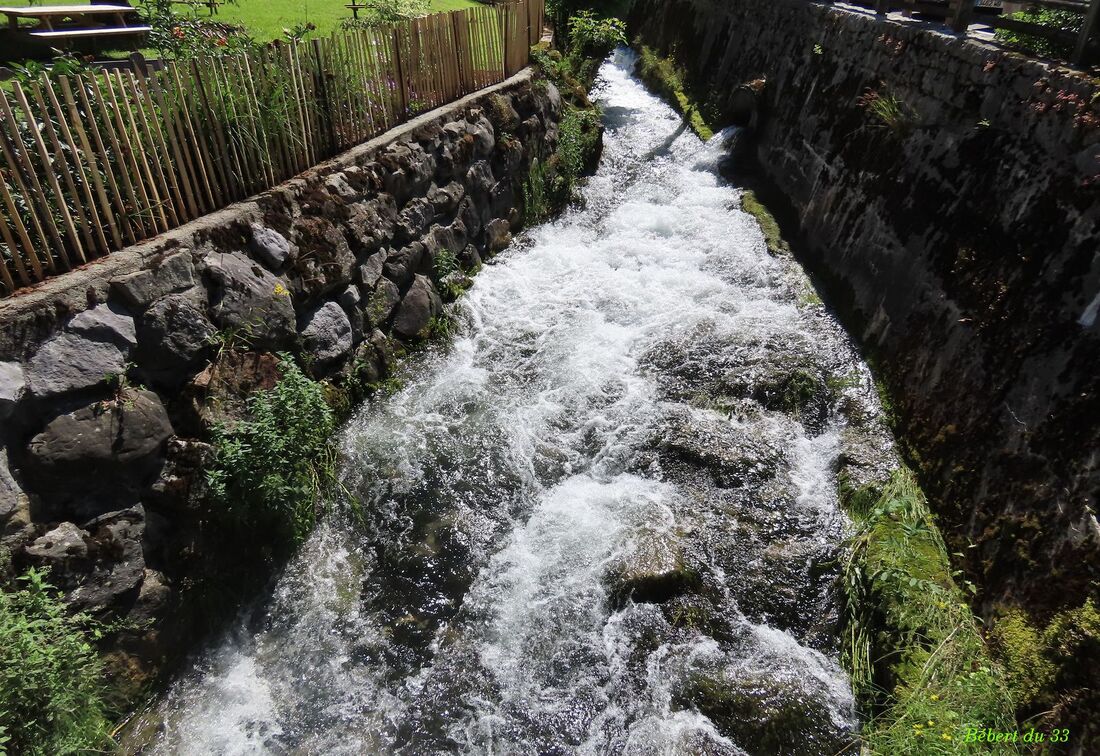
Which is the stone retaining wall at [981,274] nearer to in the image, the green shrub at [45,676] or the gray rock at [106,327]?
the green shrub at [45,676]

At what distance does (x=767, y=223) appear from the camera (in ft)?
31.2

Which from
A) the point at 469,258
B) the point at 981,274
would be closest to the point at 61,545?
the point at 469,258

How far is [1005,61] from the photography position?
592 cm

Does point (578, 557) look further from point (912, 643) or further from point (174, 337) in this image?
point (174, 337)

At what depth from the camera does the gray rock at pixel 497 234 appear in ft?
29.9

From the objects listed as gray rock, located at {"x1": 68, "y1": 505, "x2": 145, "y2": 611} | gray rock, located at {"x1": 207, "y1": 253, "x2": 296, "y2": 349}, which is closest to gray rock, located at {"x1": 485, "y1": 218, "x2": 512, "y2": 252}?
gray rock, located at {"x1": 207, "y1": 253, "x2": 296, "y2": 349}

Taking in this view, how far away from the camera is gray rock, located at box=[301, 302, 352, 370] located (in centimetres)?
575

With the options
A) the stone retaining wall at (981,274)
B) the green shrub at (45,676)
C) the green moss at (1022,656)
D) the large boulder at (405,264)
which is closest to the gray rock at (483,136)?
the large boulder at (405,264)

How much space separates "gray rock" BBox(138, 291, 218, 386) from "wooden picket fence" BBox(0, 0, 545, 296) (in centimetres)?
55

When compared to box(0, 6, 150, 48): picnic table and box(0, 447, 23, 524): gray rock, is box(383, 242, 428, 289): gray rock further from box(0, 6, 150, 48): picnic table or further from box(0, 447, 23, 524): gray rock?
box(0, 6, 150, 48): picnic table

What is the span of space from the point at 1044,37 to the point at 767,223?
13.1 ft

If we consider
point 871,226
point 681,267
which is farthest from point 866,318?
point 681,267

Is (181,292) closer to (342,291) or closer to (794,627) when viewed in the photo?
(342,291)

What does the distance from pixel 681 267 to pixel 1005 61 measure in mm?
4078
